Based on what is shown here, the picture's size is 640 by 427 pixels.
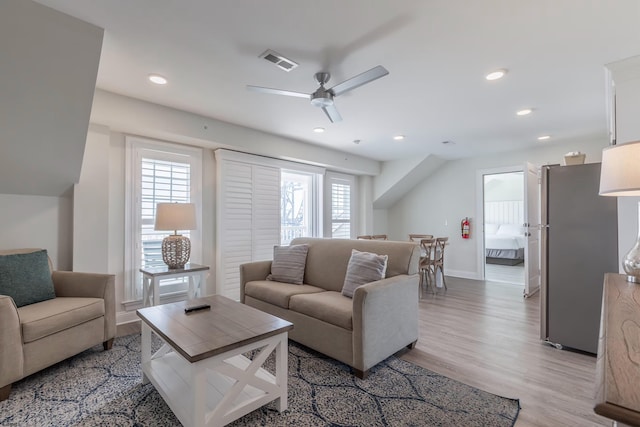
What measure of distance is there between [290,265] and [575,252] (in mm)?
2741

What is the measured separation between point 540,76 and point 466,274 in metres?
4.31

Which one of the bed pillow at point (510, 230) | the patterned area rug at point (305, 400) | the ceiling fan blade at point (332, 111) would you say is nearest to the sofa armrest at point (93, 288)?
the patterned area rug at point (305, 400)

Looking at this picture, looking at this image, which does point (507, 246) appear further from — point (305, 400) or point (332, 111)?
point (305, 400)

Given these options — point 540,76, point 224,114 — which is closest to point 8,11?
point 224,114

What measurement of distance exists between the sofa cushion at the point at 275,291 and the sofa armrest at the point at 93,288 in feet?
3.97

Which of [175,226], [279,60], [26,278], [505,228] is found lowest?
[26,278]

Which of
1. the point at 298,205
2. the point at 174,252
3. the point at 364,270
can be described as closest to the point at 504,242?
the point at 298,205

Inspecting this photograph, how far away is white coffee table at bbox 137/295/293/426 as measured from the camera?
150 centimetres

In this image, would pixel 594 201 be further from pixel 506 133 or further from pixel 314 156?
pixel 314 156

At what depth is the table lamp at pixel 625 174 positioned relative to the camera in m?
1.43

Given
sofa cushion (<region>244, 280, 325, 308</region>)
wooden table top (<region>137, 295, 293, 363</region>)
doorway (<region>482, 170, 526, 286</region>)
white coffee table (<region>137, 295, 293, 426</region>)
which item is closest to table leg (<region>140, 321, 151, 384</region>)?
white coffee table (<region>137, 295, 293, 426</region>)

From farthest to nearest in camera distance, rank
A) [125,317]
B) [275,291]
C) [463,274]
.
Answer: [463,274] → [125,317] → [275,291]

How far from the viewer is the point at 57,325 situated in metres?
2.15

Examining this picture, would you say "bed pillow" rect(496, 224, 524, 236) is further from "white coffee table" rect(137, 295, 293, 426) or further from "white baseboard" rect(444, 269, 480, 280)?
"white coffee table" rect(137, 295, 293, 426)
